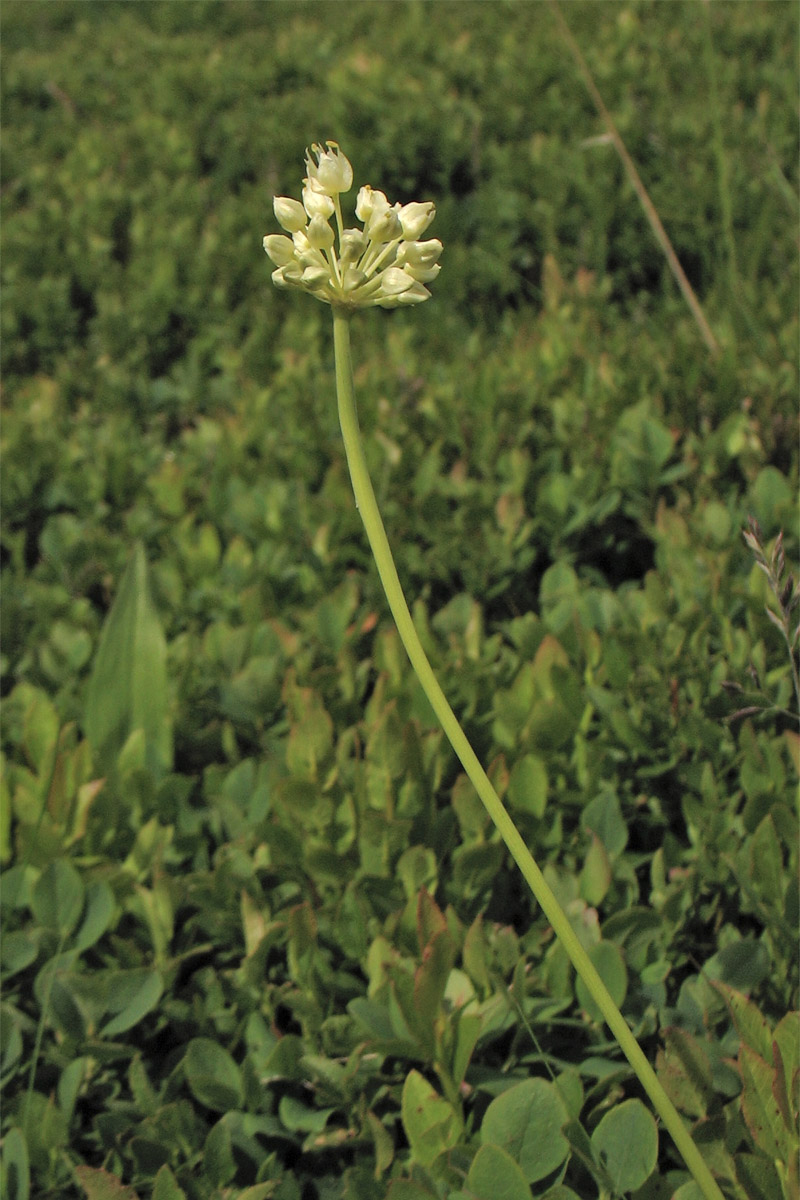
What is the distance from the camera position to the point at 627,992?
1485 millimetres

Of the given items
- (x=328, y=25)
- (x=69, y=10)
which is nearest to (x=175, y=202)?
(x=328, y=25)

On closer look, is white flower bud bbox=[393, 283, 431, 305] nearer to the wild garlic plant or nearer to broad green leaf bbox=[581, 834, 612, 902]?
the wild garlic plant

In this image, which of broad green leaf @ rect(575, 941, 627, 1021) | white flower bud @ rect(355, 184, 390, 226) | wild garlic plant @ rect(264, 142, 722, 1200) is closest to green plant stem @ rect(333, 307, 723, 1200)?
wild garlic plant @ rect(264, 142, 722, 1200)

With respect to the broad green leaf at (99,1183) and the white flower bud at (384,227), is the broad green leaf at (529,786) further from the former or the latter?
the white flower bud at (384,227)

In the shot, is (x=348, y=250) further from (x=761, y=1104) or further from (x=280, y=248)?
(x=761, y=1104)

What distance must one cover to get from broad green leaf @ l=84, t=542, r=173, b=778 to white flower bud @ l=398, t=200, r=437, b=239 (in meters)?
1.24

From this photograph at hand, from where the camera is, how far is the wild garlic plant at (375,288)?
2.72 feet

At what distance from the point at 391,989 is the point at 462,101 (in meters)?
3.94

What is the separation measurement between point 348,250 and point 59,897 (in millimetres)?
1120

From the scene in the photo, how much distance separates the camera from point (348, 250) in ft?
2.71

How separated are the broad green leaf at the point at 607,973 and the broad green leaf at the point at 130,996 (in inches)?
23.0

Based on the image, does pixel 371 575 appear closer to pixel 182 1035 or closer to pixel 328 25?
pixel 182 1035

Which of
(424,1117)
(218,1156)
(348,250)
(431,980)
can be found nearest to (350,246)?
(348,250)

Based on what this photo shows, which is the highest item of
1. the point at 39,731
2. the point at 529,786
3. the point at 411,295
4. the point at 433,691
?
the point at 411,295
